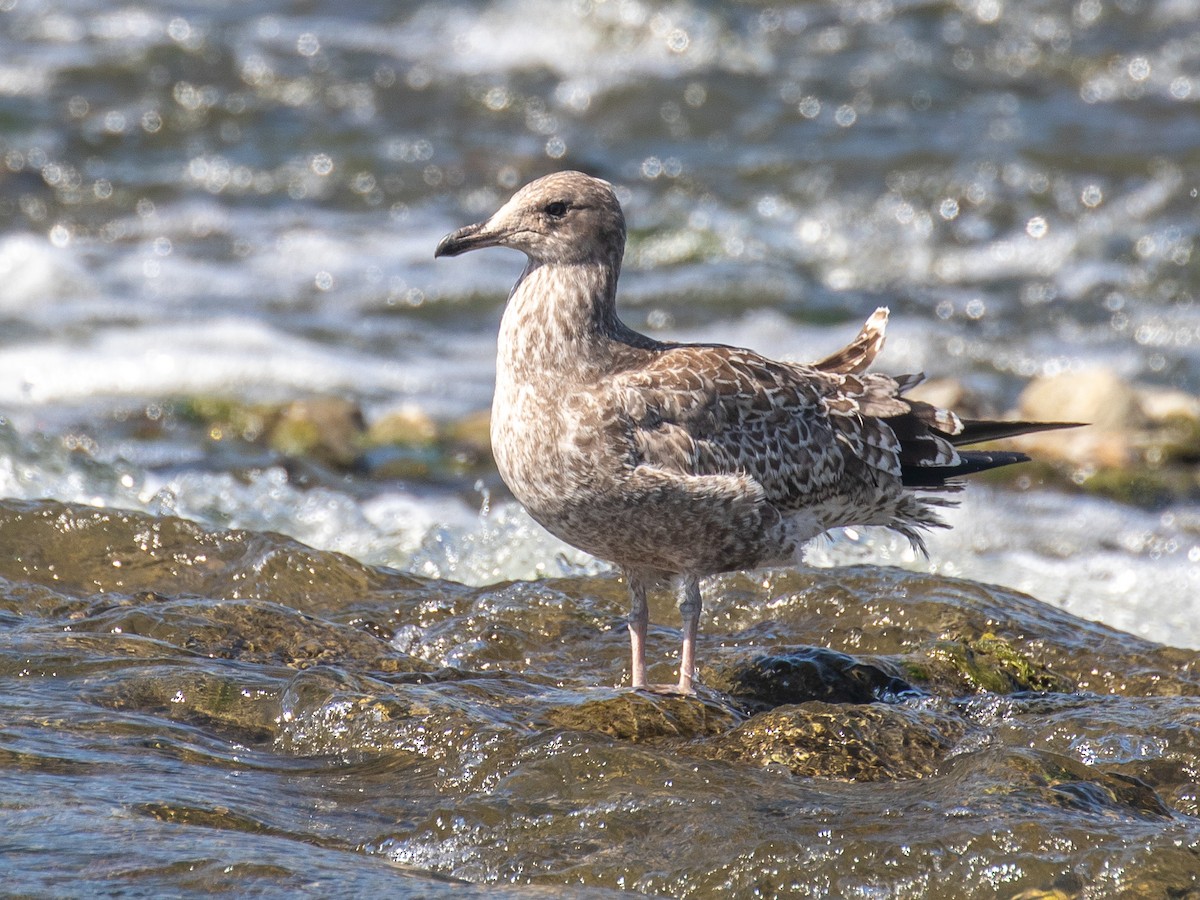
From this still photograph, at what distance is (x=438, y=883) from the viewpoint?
389 centimetres

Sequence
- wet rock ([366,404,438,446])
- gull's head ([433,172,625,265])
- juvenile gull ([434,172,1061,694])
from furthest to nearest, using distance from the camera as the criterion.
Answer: wet rock ([366,404,438,446])
gull's head ([433,172,625,265])
juvenile gull ([434,172,1061,694])

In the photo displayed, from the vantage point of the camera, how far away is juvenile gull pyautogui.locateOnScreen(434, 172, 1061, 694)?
509cm

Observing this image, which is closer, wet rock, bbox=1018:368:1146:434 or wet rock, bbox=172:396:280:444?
wet rock, bbox=172:396:280:444

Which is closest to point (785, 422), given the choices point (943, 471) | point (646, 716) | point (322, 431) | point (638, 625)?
point (943, 471)

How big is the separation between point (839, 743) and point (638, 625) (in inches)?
41.4

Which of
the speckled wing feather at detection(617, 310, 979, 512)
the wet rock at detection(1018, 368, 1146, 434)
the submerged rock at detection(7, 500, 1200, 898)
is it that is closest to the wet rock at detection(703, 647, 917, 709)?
the submerged rock at detection(7, 500, 1200, 898)

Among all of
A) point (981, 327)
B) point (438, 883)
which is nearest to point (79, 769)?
point (438, 883)

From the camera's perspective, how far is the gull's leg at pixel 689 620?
5.34 meters

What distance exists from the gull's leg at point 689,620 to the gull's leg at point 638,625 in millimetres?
152

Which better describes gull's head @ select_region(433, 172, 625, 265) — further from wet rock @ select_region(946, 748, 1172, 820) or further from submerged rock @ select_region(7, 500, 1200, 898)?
wet rock @ select_region(946, 748, 1172, 820)

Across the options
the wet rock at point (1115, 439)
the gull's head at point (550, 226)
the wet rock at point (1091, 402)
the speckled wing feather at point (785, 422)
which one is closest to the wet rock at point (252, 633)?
the speckled wing feather at point (785, 422)

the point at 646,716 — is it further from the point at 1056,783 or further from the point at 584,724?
the point at 1056,783

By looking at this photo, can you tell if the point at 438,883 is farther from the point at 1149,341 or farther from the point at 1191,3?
the point at 1191,3

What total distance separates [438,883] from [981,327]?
9.20 metres
